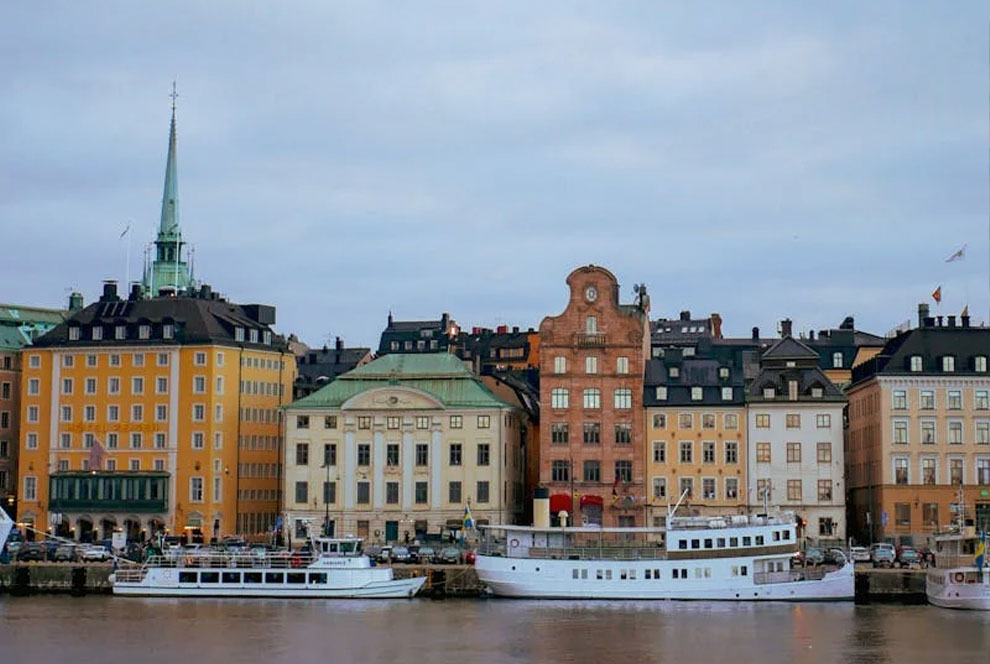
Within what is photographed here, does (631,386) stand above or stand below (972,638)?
above

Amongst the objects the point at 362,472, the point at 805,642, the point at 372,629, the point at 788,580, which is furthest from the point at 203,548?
the point at 805,642

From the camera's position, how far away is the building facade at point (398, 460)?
140 m

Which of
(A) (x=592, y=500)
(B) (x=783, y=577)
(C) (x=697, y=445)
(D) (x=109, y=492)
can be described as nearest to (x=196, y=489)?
(D) (x=109, y=492)

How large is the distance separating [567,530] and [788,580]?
14.0m

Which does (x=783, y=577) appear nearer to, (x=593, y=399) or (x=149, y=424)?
(x=593, y=399)

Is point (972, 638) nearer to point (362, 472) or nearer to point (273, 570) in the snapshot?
point (273, 570)

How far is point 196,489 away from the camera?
145500 mm

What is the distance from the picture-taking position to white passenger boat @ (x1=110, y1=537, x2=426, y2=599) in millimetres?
113625

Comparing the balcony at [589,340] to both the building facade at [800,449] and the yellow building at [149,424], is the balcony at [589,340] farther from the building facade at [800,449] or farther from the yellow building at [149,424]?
the yellow building at [149,424]

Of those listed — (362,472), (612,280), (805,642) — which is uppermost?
(612,280)

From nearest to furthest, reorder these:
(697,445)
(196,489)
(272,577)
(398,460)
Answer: (272,577), (697,445), (398,460), (196,489)

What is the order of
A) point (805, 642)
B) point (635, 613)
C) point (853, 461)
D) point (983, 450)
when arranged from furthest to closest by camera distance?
point (853, 461) → point (983, 450) → point (635, 613) → point (805, 642)

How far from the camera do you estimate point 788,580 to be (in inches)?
4387

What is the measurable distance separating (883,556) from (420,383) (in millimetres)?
41153
